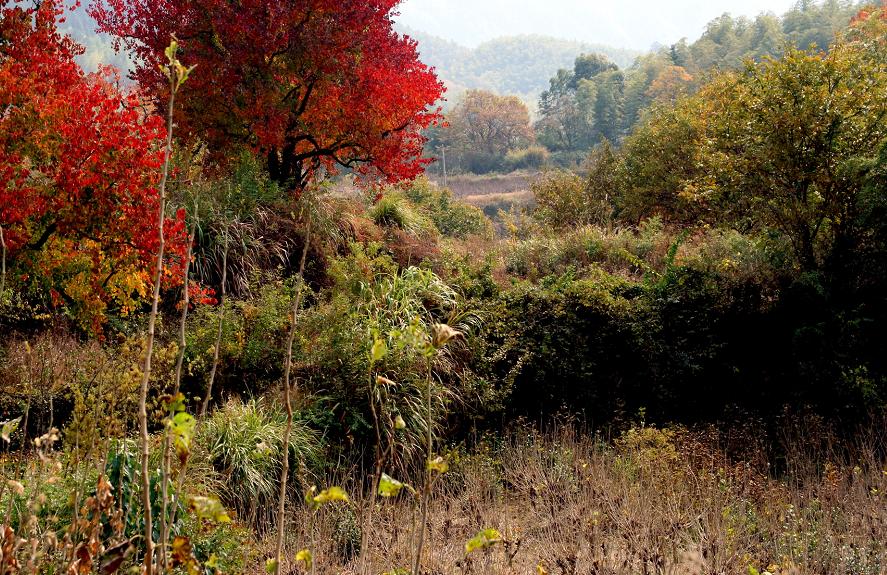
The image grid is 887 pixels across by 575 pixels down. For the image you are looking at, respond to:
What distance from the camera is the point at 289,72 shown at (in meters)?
8.34

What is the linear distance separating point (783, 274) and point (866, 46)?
14.6ft

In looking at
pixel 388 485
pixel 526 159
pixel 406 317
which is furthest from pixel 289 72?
pixel 526 159

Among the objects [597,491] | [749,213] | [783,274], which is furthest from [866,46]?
[597,491]

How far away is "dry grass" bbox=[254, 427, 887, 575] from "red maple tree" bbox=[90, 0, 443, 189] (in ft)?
15.5

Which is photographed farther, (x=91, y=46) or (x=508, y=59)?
(x=508, y=59)

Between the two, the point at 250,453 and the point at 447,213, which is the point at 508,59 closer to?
the point at 447,213

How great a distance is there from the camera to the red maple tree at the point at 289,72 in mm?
7918

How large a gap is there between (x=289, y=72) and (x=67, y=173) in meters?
3.96

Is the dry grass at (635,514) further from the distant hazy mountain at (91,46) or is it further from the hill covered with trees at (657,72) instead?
the distant hazy mountain at (91,46)

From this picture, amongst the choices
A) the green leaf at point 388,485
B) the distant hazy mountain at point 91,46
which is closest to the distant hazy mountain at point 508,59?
the distant hazy mountain at point 91,46

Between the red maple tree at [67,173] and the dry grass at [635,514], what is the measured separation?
2.86 m

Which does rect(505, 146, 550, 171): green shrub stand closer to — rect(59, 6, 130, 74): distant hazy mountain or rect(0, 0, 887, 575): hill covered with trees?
rect(0, 0, 887, 575): hill covered with trees

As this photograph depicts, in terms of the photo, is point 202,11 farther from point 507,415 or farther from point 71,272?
point 507,415

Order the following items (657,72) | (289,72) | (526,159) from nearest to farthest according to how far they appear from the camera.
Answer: (289,72) < (526,159) < (657,72)
